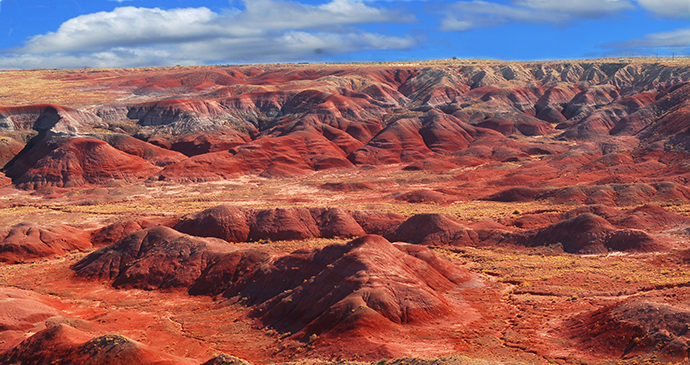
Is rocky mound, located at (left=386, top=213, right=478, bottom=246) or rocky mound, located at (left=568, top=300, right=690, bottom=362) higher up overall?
rocky mound, located at (left=568, top=300, right=690, bottom=362)

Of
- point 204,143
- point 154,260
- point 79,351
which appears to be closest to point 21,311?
point 79,351

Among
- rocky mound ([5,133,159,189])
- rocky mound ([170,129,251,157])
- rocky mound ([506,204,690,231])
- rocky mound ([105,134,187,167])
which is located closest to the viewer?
rocky mound ([506,204,690,231])

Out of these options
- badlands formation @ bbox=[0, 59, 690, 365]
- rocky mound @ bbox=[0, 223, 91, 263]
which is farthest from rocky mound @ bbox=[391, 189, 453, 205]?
rocky mound @ bbox=[0, 223, 91, 263]

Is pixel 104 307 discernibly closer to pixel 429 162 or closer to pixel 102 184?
pixel 102 184

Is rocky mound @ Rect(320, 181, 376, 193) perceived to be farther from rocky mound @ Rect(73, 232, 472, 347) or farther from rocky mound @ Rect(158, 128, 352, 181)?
rocky mound @ Rect(73, 232, 472, 347)

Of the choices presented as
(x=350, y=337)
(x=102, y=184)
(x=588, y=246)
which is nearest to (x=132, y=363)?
(x=350, y=337)
